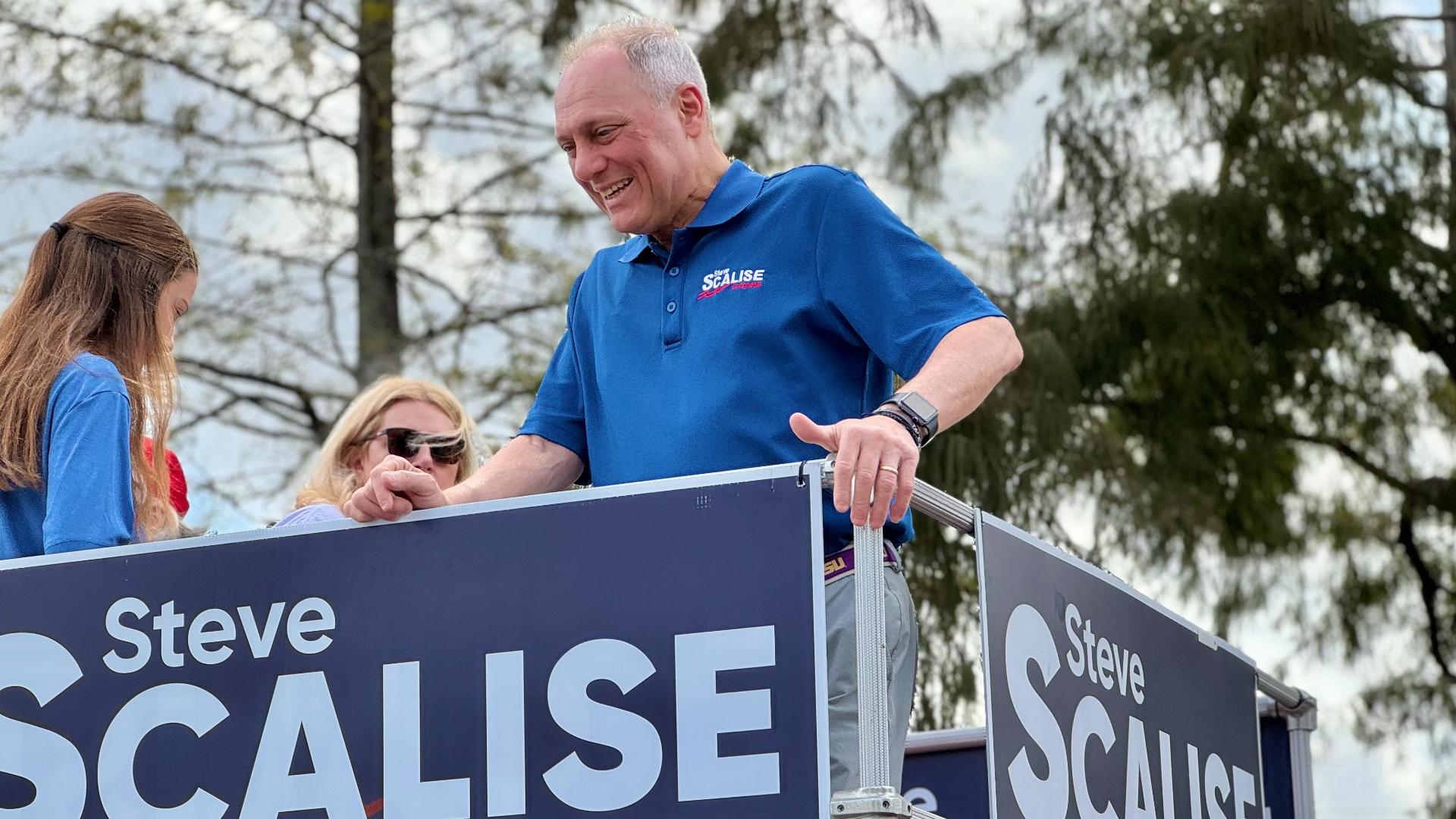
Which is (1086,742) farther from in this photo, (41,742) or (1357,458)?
(1357,458)

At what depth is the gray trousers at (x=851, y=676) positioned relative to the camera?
9.14 feet

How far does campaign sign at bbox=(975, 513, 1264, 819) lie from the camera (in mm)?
2918

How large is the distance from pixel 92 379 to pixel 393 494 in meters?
Answer: 0.61

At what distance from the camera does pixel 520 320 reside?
977 centimetres

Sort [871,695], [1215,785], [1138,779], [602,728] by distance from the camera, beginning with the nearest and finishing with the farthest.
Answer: [871,695]
[602,728]
[1138,779]
[1215,785]

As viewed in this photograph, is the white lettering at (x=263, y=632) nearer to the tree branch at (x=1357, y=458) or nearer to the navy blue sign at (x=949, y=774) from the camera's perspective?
the navy blue sign at (x=949, y=774)

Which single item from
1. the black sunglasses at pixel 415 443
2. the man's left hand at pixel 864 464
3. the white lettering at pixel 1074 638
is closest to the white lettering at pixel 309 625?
the man's left hand at pixel 864 464

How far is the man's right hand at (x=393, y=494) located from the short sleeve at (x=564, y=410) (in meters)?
0.53

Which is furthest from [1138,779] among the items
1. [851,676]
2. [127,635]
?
[127,635]

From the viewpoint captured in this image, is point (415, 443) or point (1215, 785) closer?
point (1215, 785)

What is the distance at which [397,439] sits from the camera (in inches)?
185

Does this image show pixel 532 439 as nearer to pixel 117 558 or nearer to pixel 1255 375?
Answer: pixel 117 558

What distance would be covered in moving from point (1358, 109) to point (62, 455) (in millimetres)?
5096

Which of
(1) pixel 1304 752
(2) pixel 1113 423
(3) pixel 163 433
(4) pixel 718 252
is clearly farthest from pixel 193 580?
(2) pixel 1113 423
